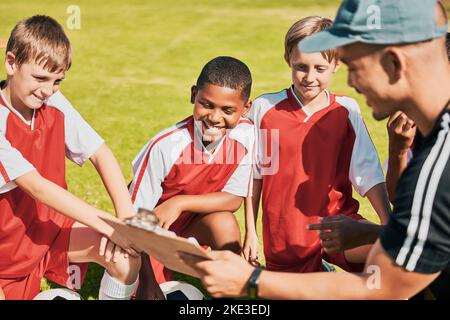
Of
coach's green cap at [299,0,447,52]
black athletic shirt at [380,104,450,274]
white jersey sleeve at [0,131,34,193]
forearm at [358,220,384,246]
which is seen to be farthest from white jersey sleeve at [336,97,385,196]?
white jersey sleeve at [0,131,34,193]

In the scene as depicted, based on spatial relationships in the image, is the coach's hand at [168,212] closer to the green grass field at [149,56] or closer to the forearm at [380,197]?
the green grass field at [149,56]

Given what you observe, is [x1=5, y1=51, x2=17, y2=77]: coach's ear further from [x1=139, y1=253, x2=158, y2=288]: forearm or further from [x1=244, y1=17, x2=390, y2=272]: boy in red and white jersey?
[x1=244, y1=17, x2=390, y2=272]: boy in red and white jersey

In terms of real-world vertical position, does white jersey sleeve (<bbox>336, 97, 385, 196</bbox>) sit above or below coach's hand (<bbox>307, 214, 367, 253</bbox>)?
above

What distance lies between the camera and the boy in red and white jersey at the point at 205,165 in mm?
4047

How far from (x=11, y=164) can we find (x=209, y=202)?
1184 mm

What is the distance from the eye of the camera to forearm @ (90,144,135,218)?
392 centimetres

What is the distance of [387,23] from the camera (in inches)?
108

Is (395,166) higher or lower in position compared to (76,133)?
lower

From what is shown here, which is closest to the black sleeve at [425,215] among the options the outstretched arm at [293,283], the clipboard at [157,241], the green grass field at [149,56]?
the outstretched arm at [293,283]

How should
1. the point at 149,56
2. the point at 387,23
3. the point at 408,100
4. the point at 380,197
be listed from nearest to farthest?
the point at 387,23
the point at 408,100
the point at 380,197
the point at 149,56

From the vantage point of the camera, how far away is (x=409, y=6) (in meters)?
2.77

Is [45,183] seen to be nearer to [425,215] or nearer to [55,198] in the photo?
[55,198]

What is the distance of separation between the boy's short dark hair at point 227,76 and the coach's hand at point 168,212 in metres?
0.69

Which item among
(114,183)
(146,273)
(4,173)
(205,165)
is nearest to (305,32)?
(205,165)
